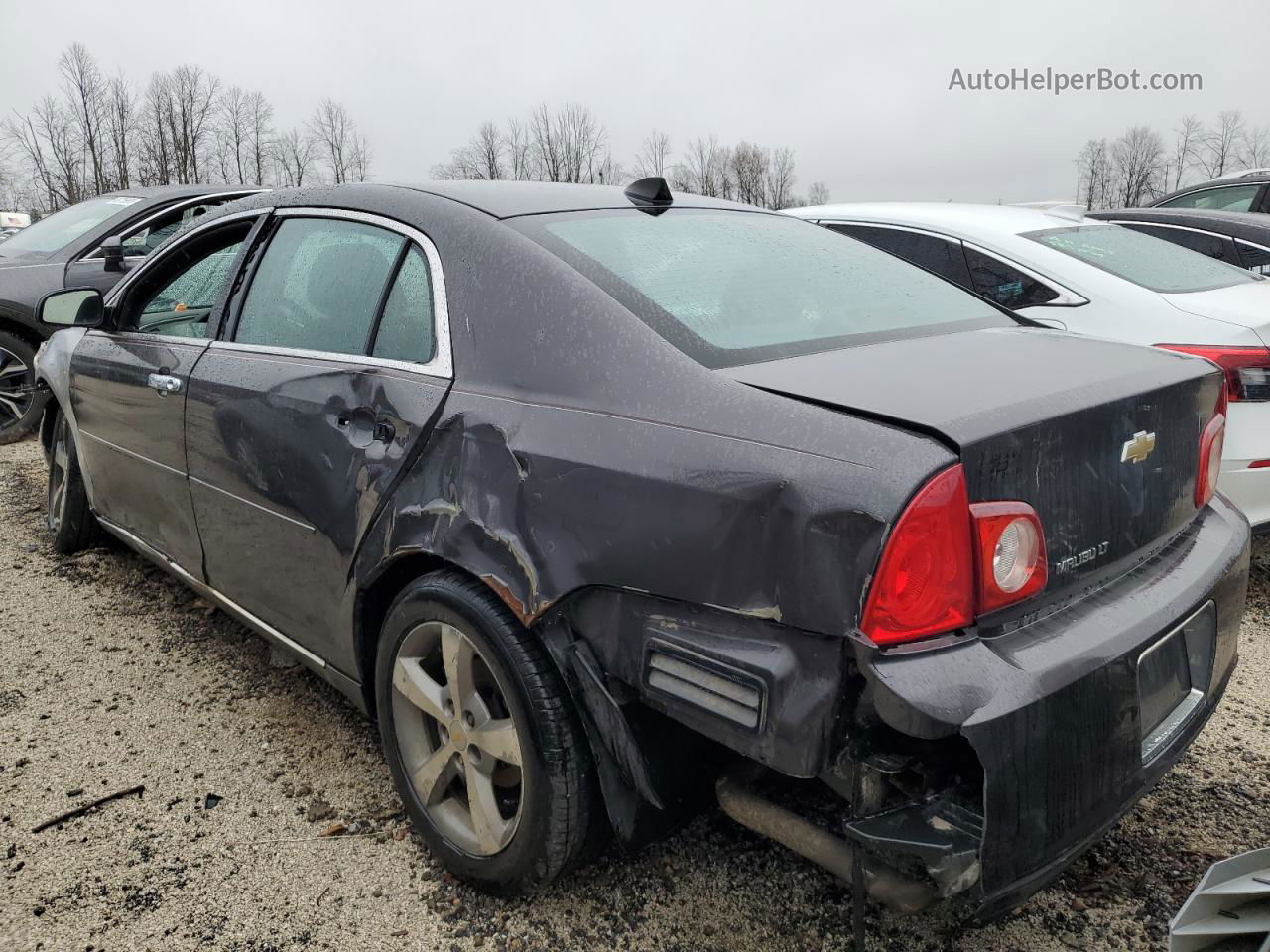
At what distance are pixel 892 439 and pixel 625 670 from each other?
0.64m

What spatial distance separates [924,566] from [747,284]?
0.99m

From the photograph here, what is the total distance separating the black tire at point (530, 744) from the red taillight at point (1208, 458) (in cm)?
143

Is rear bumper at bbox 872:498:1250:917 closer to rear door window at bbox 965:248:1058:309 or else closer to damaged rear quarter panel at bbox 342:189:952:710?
damaged rear quarter panel at bbox 342:189:952:710

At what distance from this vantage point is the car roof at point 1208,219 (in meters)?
6.20

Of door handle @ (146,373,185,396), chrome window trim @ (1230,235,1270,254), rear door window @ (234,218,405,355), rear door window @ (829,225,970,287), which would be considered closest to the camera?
rear door window @ (234,218,405,355)

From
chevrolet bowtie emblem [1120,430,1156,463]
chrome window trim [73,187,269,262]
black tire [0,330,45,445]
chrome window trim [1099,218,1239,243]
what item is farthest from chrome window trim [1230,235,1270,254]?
black tire [0,330,45,445]

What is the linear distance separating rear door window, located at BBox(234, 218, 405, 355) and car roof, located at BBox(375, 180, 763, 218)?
0.18 metres

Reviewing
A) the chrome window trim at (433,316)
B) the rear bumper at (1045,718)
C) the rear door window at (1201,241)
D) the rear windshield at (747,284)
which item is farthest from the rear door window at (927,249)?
the rear bumper at (1045,718)

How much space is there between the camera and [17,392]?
709 centimetres

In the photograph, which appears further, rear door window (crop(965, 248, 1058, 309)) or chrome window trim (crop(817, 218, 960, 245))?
chrome window trim (crop(817, 218, 960, 245))

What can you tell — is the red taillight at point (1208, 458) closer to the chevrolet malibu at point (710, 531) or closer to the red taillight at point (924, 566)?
the chevrolet malibu at point (710, 531)

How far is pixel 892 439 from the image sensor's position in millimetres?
1517

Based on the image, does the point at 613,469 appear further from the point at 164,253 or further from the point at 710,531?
the point at 164,253

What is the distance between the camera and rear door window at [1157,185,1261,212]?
355 inches
